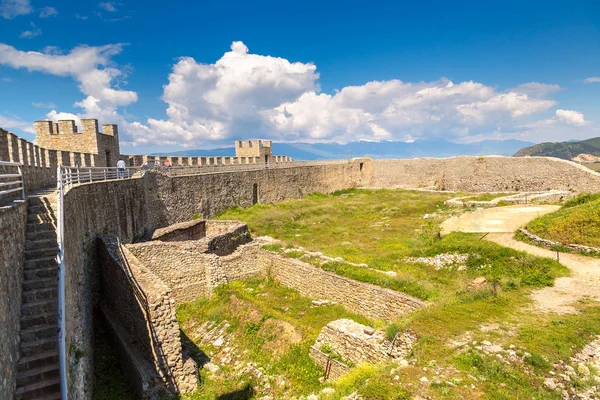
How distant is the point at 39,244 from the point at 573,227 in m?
17.4

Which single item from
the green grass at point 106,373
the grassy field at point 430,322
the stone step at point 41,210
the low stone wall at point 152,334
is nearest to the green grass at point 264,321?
the grassy field at point 430,322

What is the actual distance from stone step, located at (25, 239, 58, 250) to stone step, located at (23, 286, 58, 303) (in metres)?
1.09

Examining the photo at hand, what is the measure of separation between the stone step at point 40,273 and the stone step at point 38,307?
592 millimetres

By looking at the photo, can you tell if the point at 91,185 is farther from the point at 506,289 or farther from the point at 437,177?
the point at 437,177

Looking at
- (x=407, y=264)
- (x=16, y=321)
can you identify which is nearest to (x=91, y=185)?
(x=16, y=321)

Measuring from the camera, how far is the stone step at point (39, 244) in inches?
264

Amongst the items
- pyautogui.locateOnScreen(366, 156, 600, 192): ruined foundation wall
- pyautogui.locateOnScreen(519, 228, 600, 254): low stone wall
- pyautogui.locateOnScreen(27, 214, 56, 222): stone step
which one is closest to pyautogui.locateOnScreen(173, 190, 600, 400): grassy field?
pyautogui.locateOnScreen(519, 228, 600, 254): low stone wall

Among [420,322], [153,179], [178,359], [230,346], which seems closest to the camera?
[420,322]

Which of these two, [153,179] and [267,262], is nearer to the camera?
[267,262]

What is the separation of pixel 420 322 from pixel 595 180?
2514cm

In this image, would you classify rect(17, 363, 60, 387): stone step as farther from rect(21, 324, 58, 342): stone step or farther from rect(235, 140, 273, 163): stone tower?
rect(235, 140, 273, 163): stone tower

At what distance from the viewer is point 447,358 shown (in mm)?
6672

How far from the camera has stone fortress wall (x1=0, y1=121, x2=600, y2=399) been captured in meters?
7.91

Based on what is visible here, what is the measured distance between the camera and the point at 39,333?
5.60 metres
